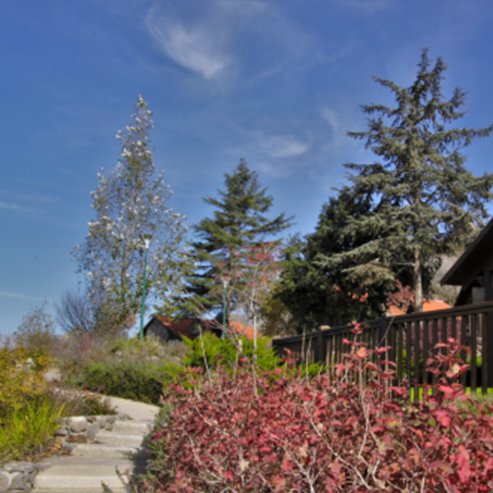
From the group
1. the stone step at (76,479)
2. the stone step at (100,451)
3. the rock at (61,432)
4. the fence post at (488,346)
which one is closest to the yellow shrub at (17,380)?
the rock at (61,432)

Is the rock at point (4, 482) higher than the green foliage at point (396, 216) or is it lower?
lower

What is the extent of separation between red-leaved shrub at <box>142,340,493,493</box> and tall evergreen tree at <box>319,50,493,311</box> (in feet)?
70.8

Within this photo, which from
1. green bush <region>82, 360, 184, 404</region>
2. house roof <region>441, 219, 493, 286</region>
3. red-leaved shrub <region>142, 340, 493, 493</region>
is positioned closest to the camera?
red-leaved shrub <region>142, 340, 493, 493</region>

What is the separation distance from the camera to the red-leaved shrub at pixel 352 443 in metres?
2.05

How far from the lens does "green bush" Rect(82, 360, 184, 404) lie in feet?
35.8

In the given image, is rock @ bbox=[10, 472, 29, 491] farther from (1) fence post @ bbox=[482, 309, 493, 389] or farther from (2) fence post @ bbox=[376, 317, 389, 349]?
(1) fence post @ bbox=[482, 309, 493, 389]

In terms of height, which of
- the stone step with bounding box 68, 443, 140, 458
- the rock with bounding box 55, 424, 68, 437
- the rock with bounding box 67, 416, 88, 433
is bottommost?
the stone step with bounding box 68, 443, 140, 458

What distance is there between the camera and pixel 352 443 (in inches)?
92.9

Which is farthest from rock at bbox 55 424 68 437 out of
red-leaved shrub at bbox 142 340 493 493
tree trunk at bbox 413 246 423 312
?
tree trunk at bbox 413 246 423 312

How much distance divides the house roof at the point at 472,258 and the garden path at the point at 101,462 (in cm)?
885

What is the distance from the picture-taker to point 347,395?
2.67 meters

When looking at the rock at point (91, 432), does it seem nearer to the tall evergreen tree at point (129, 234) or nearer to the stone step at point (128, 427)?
the stone step at point (128, 427)

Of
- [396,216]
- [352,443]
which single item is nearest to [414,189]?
[396,216]

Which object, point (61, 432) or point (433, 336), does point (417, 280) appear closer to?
point (433, 336)
